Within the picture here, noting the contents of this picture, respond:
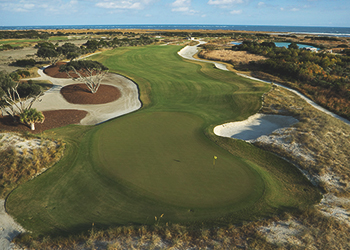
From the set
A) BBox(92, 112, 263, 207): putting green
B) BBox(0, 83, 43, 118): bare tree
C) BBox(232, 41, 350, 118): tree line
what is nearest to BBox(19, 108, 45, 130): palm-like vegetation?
BBox(0, 83, 43, 118): bare tree

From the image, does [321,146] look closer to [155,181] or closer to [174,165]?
[174,165]

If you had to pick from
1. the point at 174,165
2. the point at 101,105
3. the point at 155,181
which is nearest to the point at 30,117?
the point at 101,105

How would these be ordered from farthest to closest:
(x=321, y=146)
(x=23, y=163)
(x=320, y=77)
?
(x=320, y=77)
(x=321, y=146)
(x=23, y=163)

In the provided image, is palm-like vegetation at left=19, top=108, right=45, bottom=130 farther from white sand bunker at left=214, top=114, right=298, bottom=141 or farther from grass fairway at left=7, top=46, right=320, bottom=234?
white sand bunker at left=214, top=114, right=298, bottom=141

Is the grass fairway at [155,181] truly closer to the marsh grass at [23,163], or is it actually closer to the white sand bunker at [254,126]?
→ the marsh grass at [23,163]

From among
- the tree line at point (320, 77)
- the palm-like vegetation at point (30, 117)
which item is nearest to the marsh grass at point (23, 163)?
the palm-like vegetation at point (30, 117)

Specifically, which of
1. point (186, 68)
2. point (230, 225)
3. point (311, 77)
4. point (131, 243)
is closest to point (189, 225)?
point (230, 225)

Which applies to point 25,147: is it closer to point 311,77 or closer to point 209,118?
point 209,118
